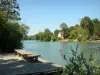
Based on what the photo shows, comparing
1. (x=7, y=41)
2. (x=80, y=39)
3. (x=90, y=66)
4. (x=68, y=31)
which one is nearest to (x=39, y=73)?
(x=90, y=66)

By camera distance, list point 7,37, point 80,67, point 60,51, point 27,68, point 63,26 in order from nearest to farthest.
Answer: point 80,67, point 60,51, point 27,68, point 7,37, point 63,26

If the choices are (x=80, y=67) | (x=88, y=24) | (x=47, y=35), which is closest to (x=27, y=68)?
(x=80, y=67)

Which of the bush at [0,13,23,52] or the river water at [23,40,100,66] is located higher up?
the bush at [0,13,23,52]

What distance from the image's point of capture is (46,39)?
364ft

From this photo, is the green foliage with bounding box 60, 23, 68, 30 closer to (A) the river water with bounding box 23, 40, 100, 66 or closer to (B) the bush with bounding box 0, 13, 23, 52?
(A) the river water with bounding box 23, 40, 100, 66

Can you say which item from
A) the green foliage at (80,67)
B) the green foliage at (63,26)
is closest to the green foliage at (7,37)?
the green foliage at (80,67)

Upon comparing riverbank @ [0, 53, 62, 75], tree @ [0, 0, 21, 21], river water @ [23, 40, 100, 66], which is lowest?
river water @ [23, 40, 100, 66]

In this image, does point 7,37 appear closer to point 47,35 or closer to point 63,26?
point 63,26

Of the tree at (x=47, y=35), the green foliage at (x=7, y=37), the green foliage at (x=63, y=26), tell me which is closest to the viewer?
the green foliage at (x=7, y=37)

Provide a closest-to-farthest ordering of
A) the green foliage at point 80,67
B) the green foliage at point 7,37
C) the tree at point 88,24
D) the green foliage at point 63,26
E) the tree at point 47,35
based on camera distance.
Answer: the green foliage at point 80,67 < the green foliage at point 7,37 < the tree at point 88,24 < the green foliage at point 63,26 < the tree at point 47,35

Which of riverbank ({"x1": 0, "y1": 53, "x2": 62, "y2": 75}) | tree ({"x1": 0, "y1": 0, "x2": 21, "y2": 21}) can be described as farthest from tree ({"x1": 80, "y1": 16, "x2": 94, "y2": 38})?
riverbank ({"x1": 0, "y1": 53, "x2": 62, "y2": 75})

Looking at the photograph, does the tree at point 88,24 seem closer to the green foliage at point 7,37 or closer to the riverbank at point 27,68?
the green foliage at point 7,37

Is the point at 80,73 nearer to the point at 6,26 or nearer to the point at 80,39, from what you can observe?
the point at 6,26

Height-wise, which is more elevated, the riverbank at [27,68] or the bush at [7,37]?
the bush at [7,37]
